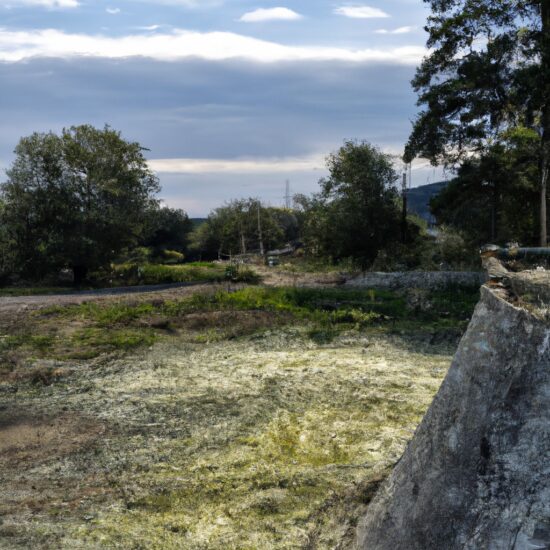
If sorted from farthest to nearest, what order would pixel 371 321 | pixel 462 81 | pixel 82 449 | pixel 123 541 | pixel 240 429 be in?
pixel 462 81 → pixel 371 321 → pixel 240 429 → pixel 82 449 → pixel 123 541

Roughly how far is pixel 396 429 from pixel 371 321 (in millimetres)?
7657

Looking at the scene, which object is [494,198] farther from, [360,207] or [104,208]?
[104,208]

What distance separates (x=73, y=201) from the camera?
28219mm

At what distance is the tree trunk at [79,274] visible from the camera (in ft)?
91.6

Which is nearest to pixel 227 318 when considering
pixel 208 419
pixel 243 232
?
pixel 208 419

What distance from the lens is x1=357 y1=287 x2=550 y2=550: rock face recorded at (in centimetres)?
333

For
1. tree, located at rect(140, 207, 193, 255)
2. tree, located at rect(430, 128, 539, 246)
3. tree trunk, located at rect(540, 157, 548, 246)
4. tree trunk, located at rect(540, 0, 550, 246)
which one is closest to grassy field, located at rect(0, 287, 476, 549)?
tree trunk, located at rect(540, 157, 548, 246)

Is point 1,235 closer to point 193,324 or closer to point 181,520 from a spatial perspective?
point 193,324

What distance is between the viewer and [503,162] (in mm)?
23500

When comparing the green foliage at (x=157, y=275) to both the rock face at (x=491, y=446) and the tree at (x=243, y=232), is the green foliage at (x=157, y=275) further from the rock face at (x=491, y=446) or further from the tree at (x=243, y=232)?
the rock face at (x=491, y=446)

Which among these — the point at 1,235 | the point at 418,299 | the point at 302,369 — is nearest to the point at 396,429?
the point at 302,369

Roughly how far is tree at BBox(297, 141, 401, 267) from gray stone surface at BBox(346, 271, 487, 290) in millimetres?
6484

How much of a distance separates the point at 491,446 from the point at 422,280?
59.2ft

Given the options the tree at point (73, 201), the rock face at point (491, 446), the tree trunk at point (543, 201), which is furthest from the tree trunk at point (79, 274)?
the rock face at point (491, 446)
